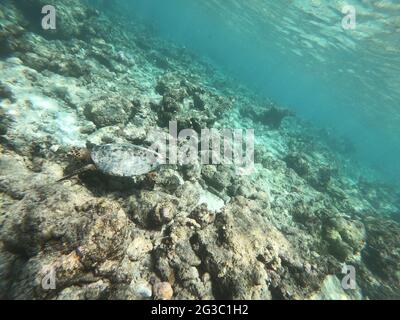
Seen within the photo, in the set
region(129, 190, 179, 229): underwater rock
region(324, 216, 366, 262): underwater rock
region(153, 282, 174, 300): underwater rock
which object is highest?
region(324, 216, 366, 262): underwater rock

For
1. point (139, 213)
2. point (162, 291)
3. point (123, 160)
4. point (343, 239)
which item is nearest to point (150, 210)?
point (139, 213)

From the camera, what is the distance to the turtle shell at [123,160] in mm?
5059

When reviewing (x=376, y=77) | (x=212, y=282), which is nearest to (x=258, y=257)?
(x=212, y=282)

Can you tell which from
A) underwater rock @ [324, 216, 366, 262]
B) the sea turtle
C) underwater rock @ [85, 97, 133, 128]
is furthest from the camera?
underwater rock @ [85, 97, 133, 128]

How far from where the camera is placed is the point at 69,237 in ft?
12.2

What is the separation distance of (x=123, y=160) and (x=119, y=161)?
0.30 feet

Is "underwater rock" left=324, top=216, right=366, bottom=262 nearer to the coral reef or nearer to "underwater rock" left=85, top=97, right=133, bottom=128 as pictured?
the coral reef

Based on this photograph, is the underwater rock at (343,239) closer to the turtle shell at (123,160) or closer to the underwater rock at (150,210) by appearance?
the underwater rock at (150,210)

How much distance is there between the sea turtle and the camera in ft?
16.6

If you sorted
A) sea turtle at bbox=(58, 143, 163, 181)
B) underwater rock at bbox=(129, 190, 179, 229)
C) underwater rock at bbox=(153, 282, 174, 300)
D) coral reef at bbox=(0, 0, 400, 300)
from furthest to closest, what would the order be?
underwater rock at bbox=(129, 190, 179, 229)
sea turtle at bbox=(58, 143, 163, 181)
underwater rock at bbox=(153, 282, 174, 300)
coral reef at bbox=(0, 0, 400, 300)

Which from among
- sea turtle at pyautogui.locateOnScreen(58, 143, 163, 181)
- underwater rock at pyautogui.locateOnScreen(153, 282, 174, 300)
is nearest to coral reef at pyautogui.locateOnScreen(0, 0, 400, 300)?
underwater rock at pyautogui.locateOnScreen(153, 282, 174, 300)
